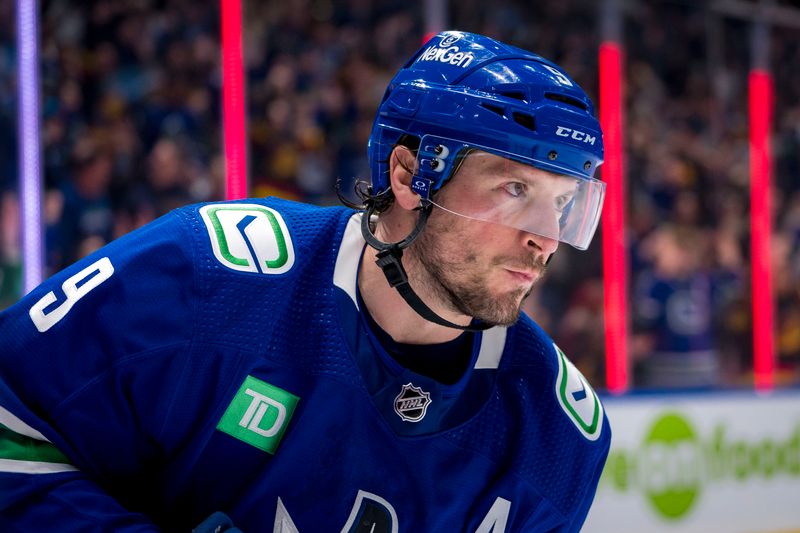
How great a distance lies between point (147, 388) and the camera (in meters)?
1.32

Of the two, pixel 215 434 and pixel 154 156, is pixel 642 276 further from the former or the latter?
pixel 215 434

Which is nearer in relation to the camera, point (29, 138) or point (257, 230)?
point (257, 230)

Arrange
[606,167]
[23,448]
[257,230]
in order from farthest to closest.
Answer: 1. [606,167]
2. [257,230]
3. [23,448]

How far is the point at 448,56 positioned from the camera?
1.47 metres

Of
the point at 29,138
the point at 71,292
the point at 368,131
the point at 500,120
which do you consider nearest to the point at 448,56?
the point at 500,120

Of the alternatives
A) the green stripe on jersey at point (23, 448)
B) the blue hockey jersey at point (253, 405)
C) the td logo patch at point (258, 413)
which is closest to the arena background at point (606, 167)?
the blue hockey jersey at point (253, 405)

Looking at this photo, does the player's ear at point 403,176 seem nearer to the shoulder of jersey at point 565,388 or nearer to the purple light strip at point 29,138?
the shoulder of jersey at point 565,388

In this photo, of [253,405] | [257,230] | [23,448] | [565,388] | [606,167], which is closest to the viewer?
[23,448]

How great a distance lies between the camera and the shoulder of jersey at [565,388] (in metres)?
1.58

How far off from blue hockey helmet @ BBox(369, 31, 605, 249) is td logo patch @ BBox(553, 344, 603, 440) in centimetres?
25

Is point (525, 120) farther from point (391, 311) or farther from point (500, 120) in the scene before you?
point (391, 311)

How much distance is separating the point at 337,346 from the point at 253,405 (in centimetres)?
14

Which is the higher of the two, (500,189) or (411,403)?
(500,189)

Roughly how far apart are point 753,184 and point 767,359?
85cm
